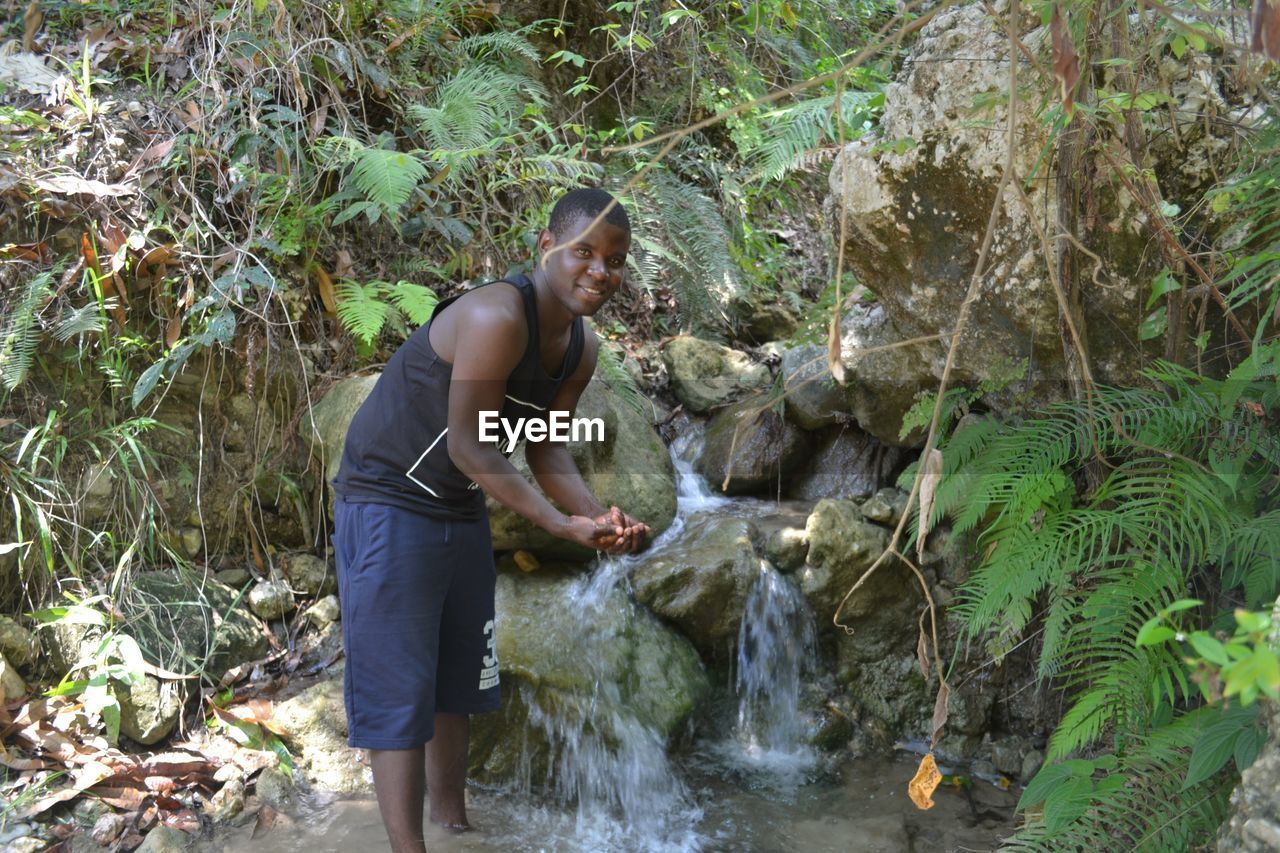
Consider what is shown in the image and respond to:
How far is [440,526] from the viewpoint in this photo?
3096 millimetres

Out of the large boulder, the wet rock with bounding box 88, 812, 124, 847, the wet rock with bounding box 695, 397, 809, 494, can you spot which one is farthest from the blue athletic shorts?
the wet rock with bounding box 695, 397, 809, 494

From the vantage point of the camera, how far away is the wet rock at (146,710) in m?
3.97

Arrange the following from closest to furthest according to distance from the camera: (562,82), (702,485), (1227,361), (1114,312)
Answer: (1227,361) → (1114,312) → (702,485) → (562,82)

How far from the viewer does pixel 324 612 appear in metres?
4.72

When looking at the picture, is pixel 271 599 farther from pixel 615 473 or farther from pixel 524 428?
pixel 524 428

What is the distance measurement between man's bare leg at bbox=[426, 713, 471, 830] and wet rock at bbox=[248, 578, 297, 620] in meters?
1.40

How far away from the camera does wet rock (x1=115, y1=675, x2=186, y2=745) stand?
3971 millimetres

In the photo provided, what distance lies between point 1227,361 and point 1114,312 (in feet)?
1.40

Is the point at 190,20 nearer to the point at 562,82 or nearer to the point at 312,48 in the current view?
the point at 312,48

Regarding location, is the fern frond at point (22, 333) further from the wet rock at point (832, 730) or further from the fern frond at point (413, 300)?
the wet rock at point (832, 730)

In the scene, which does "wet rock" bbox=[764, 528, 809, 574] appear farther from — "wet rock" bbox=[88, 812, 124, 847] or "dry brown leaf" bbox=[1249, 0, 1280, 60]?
"dry brown leaf" bbox=[1249, 0, 1280, 60]

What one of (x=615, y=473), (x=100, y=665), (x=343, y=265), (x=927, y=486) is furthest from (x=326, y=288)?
(x=927, y=486)

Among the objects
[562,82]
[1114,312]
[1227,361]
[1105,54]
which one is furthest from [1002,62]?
[562,82]

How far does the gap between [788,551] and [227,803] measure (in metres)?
2.62
